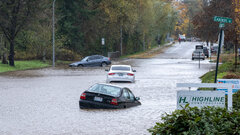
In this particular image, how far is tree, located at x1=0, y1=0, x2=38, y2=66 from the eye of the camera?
4531 centimetres

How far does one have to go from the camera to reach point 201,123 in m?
8.18

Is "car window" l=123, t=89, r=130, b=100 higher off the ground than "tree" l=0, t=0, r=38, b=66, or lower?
lower

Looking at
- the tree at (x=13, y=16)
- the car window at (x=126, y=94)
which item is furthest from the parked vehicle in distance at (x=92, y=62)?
the car window at (x=126, y=94)

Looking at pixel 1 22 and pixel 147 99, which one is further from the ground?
pixel 1 22

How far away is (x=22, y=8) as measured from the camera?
47.4 meters

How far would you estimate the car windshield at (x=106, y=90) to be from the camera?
17.5 m

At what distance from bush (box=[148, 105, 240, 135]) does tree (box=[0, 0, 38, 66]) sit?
3893 cm

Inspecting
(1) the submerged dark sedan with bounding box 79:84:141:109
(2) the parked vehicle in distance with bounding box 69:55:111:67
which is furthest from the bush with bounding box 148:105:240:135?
(2) the parked vehicle in distance with bounding box 69:55:111:67

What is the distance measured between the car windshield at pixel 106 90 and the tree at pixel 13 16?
1171 inches

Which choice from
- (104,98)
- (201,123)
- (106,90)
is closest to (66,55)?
(106,90)

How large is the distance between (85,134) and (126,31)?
62.5 metres

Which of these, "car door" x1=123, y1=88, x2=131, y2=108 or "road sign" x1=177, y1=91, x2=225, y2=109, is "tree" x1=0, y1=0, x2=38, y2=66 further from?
"road sign" x1=177, y1=91, x2=225, y2=109

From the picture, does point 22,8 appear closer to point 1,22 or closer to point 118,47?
point 1,22

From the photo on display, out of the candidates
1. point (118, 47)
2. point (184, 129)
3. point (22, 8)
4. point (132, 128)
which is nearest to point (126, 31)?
point (118, 47)
